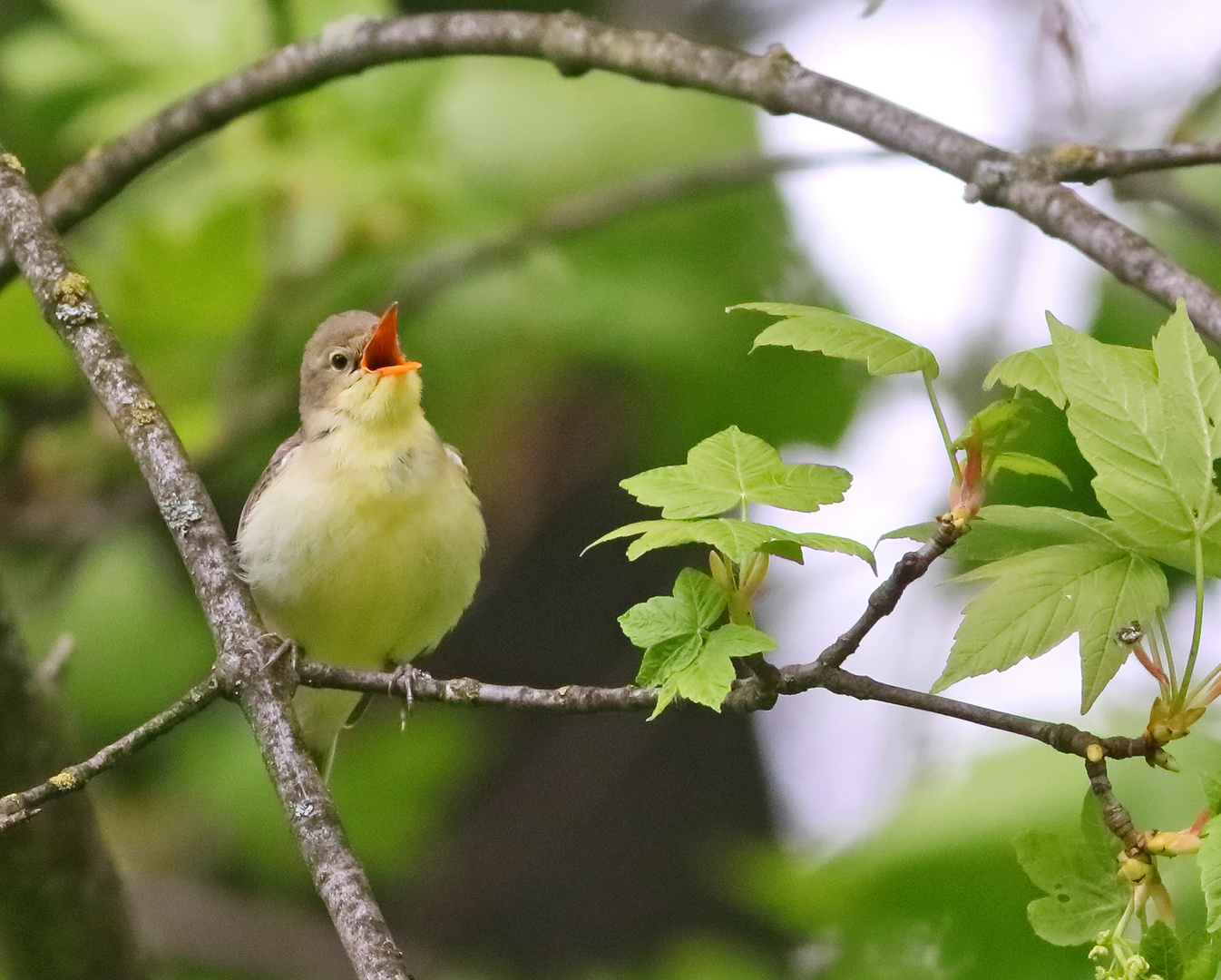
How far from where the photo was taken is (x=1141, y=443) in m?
2.00

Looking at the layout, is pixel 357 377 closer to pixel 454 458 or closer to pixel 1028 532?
pixel 454 458

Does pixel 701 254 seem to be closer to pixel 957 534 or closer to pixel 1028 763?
pixel 1028 763

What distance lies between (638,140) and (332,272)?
1.38m

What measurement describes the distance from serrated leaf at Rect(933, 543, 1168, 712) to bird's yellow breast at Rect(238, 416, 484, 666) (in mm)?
2499

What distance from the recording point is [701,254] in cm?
633

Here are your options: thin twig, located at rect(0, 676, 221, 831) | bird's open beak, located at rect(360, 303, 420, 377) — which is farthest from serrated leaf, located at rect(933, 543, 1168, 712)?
bird's open beak, located at rect(360, 303, 420, 377)

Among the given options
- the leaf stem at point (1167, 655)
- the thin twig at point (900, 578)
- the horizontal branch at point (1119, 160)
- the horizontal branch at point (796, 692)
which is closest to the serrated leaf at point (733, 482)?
the thin twig at point (900, 578)

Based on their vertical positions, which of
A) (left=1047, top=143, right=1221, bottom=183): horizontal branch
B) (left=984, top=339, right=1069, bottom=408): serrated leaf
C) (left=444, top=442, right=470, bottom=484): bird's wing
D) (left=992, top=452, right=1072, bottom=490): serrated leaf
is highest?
(left=444, top=442, right=470, bottom=484): bird's wing

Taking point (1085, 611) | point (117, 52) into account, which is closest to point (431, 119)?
point (117, 52)

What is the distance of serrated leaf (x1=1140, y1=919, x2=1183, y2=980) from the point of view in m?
A: 1.99

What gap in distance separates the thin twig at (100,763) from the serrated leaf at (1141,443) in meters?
1.38

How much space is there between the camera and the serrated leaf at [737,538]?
197cm

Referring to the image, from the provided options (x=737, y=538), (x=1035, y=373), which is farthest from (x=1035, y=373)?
(x=737, y=538)

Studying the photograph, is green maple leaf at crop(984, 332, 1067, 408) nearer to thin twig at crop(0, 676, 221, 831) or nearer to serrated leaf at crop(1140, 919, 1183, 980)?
serrated leaf at crop(1140, 919, 1183, 980)
